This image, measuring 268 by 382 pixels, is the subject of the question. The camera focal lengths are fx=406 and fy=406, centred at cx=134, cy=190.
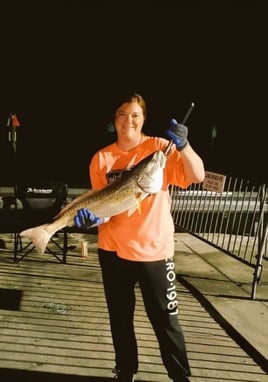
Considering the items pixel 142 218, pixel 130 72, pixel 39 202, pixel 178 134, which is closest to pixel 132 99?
pixel 178 134

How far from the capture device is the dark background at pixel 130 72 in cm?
2658

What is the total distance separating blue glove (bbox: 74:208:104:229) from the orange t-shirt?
0.17m

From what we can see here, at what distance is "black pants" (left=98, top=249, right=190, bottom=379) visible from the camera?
2.80m

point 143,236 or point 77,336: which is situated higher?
point 143,236

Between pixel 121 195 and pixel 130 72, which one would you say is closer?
pixel 121 195

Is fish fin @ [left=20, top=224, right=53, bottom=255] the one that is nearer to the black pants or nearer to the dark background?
the black pants

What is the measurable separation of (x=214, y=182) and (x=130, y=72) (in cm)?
2954

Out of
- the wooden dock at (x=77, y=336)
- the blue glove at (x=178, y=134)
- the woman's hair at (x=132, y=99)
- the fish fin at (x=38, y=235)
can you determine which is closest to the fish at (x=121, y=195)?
the fish fin at (x=38, y=235)

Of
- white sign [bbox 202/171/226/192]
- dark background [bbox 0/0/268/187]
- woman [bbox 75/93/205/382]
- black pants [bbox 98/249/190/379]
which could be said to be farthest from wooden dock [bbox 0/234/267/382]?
dark background [bbox 0/0/268/187]

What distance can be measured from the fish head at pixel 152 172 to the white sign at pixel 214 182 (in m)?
3.06

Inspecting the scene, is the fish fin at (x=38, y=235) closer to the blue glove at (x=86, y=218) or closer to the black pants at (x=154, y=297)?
the blue glove at (x=86, y=218)

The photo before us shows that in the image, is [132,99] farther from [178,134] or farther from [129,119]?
[178,134]

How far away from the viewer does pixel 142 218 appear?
2779 millimetres

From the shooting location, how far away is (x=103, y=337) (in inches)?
163
